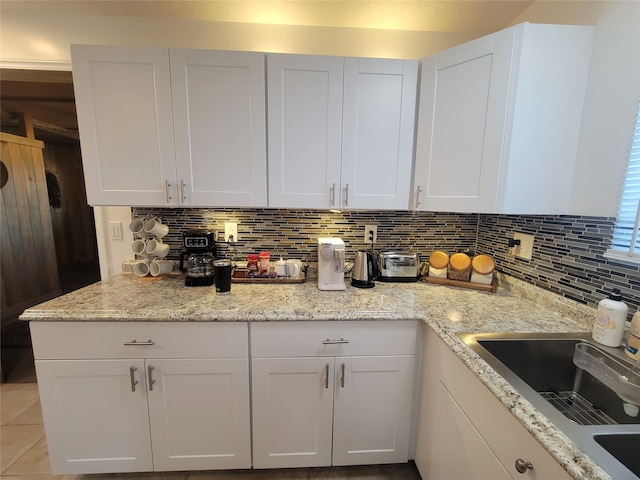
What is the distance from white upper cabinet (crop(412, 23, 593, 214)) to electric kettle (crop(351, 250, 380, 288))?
0.51m

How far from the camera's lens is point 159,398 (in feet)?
4.03

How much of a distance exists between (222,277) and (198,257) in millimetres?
255

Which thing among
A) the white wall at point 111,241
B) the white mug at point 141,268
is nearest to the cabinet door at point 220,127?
the white mug at point 141,268

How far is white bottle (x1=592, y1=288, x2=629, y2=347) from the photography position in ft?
3.08

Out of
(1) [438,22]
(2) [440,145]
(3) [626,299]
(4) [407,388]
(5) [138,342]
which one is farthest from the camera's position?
(1) [438,22]

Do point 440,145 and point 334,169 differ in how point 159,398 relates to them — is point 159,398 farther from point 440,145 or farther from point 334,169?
point 440,145

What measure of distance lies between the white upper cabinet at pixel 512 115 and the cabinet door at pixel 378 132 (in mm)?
144

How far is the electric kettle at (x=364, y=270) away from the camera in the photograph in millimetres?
1503

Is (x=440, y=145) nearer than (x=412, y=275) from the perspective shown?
Yes

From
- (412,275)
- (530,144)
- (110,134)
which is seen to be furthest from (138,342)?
(530,144)

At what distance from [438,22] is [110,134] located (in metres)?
1.93

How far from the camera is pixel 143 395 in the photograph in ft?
4.01

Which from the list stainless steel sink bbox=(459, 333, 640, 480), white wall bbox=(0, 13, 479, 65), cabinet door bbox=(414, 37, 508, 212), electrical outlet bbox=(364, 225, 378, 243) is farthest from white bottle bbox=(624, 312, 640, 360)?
white wall bbox=(0, 13, 479, 65)

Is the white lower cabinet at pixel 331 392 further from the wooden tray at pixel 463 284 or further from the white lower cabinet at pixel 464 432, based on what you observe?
the wooden tray at pixel 463 284
